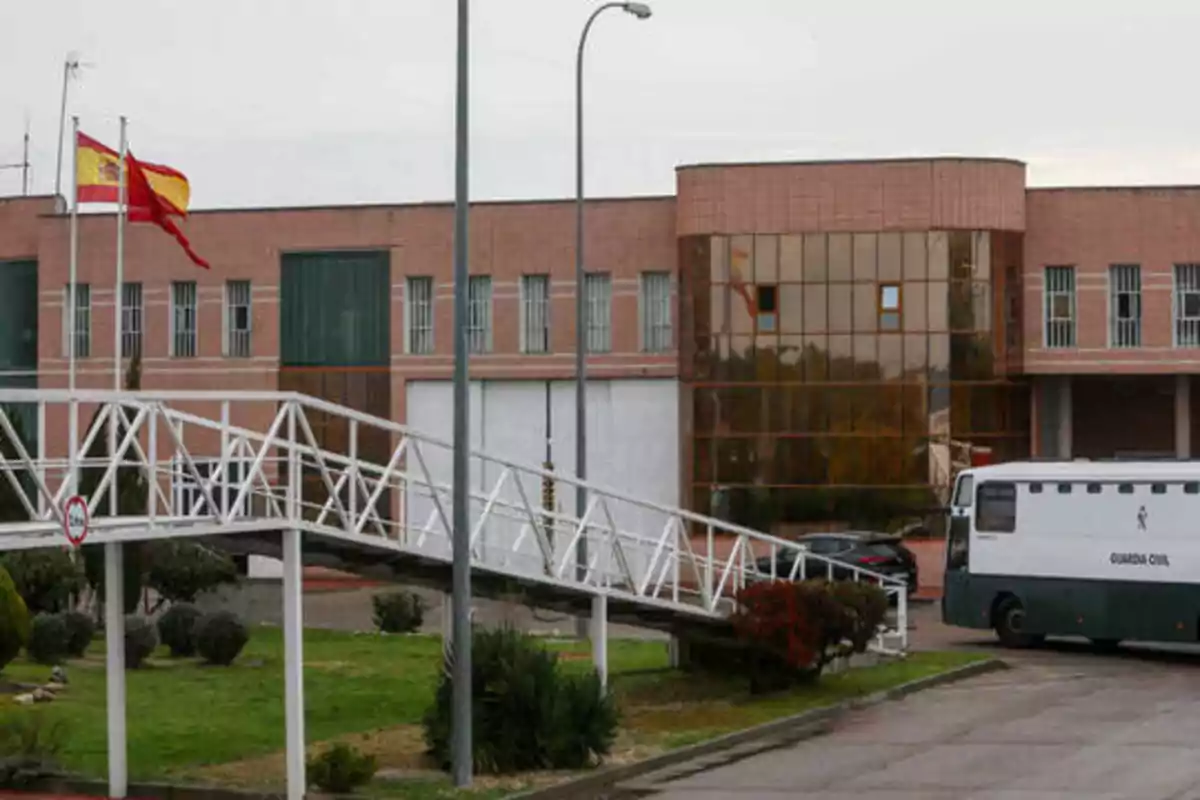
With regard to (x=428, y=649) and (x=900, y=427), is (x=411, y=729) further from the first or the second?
(x=900, y=427)

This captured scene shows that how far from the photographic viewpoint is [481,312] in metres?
55.5

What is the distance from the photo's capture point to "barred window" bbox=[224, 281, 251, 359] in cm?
5706

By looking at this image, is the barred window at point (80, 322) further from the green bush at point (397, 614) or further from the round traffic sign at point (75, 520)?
the round traffic sign at point (75, 520)

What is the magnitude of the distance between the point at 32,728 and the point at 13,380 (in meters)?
38.3

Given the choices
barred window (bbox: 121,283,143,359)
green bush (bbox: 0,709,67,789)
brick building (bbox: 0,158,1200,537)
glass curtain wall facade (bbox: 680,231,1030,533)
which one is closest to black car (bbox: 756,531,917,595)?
glass curtain wall facade (bbox: 680,231,1030,533)

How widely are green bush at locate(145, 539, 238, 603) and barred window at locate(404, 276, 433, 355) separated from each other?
16.7 m

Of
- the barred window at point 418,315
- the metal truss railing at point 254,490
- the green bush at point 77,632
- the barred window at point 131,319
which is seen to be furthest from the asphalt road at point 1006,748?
the barred window at point 131,319

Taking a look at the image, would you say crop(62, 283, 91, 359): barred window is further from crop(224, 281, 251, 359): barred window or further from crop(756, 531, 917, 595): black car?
crop(756, 531, 917, 595): black car

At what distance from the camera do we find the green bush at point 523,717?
21.8m

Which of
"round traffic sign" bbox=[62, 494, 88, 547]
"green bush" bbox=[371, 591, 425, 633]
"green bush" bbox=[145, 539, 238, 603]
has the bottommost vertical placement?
"green bush" bbox=[371, 591, 425, 633]

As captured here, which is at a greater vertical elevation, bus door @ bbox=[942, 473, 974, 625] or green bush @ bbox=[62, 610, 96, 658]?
bus door @ bbox=[942, 473, 974, 625]

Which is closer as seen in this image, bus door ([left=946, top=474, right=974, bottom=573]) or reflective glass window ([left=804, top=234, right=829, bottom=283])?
bus door ([left=946, top=474, right=974, bottom=573])

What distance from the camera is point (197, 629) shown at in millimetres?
32594

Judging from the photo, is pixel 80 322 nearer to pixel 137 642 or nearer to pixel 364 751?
pixel 137 642
